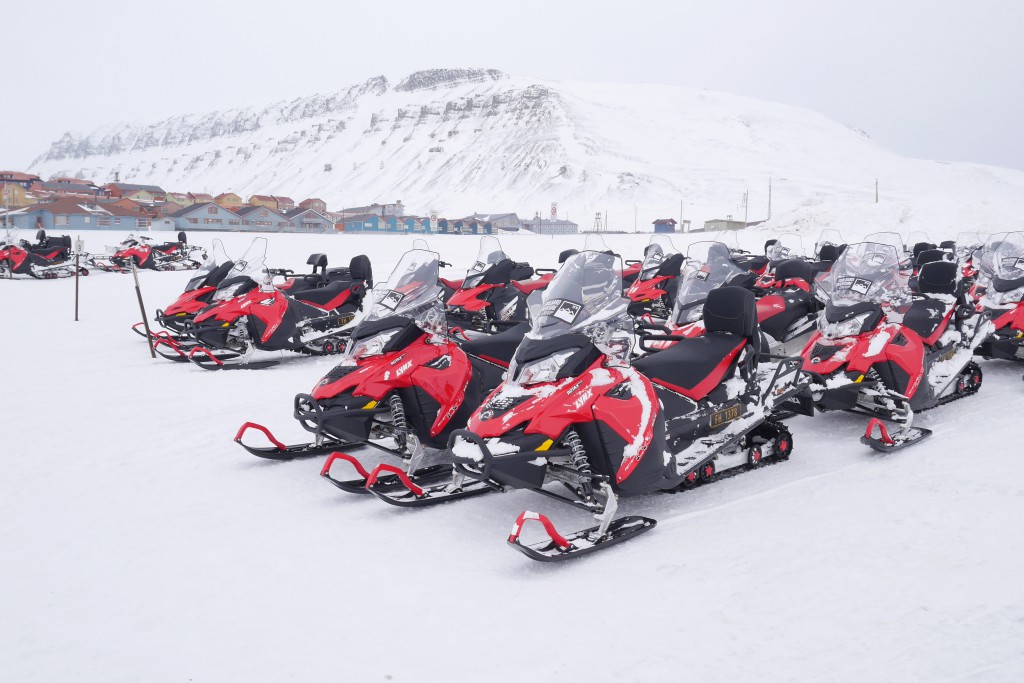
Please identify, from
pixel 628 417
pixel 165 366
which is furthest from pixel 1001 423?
pixel 165 366

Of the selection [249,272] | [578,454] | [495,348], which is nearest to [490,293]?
[249,272]

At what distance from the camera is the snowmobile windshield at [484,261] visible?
10.1m

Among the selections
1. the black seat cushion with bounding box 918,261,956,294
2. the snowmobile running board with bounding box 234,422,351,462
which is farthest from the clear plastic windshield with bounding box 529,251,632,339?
the black seat cushion with bounding box 918,261,956,294

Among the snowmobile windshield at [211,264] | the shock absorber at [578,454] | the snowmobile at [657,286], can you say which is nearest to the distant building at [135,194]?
the snowmobile windshield at [211,264]

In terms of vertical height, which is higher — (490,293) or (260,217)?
(260,217)

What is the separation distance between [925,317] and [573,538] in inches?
168

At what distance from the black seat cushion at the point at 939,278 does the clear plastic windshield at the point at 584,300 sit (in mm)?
3863

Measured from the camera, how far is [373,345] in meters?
4.64

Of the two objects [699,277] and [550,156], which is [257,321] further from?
[550,156]

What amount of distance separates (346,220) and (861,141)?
438ft

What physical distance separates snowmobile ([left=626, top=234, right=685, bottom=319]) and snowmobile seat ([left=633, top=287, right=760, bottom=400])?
5.12 metres

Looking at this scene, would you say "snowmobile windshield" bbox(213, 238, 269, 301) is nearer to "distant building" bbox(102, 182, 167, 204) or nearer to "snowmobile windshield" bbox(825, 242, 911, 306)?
"snowmobile windshield" bbox(825, 242, 911, 306)

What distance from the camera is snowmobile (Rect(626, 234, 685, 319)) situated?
10.1 m

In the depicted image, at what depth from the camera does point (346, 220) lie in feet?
214
